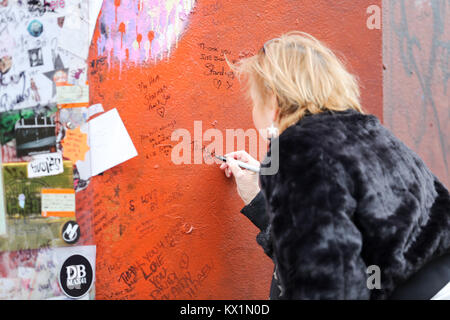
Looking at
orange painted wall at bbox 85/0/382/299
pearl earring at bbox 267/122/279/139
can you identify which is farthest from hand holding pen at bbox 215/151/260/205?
pearl earring at bbox 267/122/279/139

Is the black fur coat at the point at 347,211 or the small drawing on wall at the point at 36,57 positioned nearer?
the black fur coat at the point at 347,211

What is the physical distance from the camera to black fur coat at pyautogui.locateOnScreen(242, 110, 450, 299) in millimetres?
1432

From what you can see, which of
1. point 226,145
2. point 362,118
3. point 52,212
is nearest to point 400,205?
point 362,118

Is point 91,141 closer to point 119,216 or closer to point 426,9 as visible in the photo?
point 119,216

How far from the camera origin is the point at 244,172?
94.3 inches

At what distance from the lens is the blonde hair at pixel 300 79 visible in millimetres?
1728

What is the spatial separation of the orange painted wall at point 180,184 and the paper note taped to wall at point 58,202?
5 cm

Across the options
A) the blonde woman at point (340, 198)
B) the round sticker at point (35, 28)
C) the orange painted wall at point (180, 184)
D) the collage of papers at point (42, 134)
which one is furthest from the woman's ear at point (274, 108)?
the round sticker at point (35, 28)

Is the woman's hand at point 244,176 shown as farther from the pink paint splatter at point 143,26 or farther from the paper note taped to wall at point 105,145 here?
the pink paint splatter at point 143,26

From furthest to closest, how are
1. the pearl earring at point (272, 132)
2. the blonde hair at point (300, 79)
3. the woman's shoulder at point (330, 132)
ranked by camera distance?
the pearl earring at point (272, 132) → the blonde hair at point (300, 79) → the woman's shoulder at point (330, 132)

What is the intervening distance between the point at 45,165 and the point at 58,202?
7.5 inches

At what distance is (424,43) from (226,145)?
2061 mm

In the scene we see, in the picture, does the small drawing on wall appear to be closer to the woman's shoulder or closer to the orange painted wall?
the orange painted wall

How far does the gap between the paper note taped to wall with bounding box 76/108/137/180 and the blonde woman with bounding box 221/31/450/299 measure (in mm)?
848
